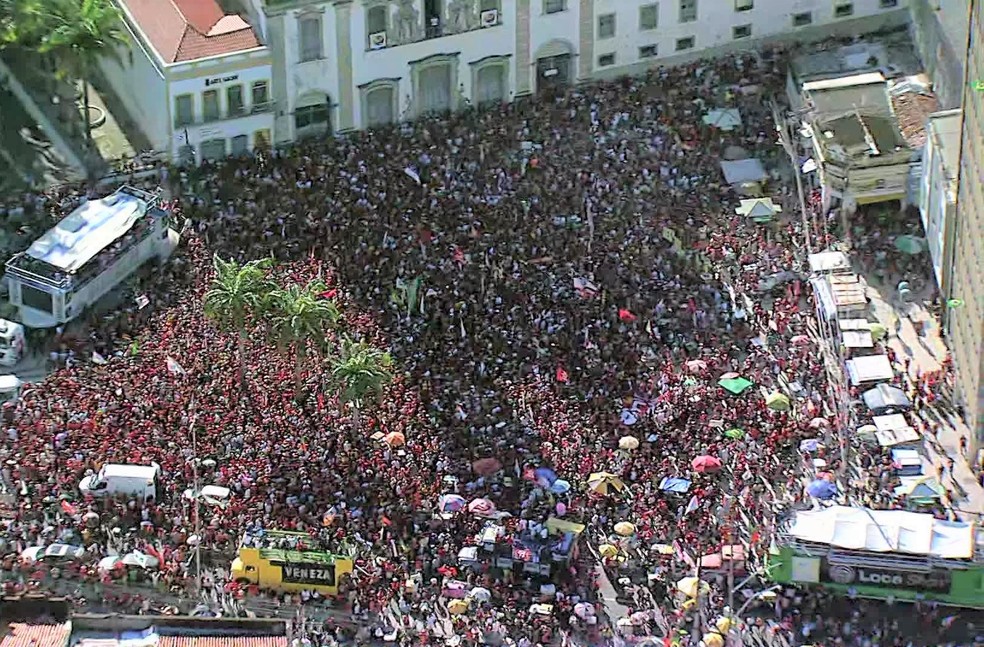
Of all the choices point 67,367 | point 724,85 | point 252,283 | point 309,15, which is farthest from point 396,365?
point 724,85

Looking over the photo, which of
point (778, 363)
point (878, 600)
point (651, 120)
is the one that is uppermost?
point (651, 120)

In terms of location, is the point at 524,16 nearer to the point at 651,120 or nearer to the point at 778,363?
the point at 651,120

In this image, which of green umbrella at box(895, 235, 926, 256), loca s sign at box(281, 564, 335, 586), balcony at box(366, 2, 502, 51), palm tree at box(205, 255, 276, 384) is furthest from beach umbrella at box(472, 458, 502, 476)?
balcony at box(366, 2, 502, 51)

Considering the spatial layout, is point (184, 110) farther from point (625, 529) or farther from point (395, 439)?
point (625, 529)

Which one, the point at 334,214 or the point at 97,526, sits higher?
the point at 334,214

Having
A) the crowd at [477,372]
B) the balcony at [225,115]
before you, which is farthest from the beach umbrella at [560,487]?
the balcony at [225,115]

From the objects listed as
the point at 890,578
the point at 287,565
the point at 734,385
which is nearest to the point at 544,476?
the point at 734,385
